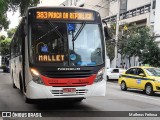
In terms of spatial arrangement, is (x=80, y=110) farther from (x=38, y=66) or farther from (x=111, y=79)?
(x=111, y=79)

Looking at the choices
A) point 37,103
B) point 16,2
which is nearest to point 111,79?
point 16,2

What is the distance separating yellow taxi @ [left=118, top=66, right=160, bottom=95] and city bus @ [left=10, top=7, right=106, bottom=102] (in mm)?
7792

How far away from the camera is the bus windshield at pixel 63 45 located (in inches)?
441

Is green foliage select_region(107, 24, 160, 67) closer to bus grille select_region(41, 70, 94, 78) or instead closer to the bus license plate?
bus grille select_region(41, 70, 94, 78)

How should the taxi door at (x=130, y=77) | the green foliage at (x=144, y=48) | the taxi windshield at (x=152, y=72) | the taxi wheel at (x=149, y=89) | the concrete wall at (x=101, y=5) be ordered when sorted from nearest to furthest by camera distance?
the taxi wheel at (x=149, y=89)
the taxi windshield at (x=152, y=72)
the taxi door at (x=130, y=77)
the green foliage at (x=144, y=48)
the concrete wall at (x=101, y=5)

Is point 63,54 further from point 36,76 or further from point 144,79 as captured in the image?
point 144,79

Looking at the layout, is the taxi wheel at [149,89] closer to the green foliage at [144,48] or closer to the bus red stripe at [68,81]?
the bus red stripe at [68,81]

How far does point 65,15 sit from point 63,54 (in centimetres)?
136

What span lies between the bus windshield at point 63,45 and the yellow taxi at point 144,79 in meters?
7.89

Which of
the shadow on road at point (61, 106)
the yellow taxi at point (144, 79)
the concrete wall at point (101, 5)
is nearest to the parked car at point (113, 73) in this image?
the yellow taxi at point (144, 79)

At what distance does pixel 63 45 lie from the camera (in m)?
11.3

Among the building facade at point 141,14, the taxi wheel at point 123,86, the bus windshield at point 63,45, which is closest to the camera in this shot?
the bus windshield at point 63,45

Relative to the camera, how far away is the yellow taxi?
18.7 metres

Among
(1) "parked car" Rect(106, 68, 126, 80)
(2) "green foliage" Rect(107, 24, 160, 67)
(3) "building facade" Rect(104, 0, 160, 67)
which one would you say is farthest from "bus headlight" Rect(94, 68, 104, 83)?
(1) "parked car" Rect(106, 68, 126, 80)
